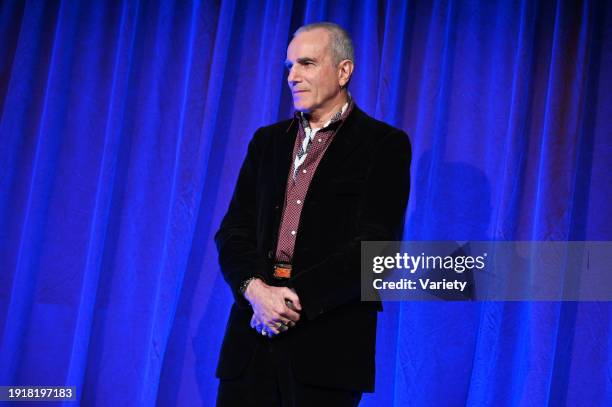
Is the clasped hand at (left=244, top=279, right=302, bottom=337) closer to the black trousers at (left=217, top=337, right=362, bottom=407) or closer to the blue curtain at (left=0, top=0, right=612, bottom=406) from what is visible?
the black trousers at (left=217, top=337, right=362, bottom=407)

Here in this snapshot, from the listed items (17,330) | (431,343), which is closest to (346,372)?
(431,343)

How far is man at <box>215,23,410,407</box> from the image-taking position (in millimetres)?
1637

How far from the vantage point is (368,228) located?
1.70m

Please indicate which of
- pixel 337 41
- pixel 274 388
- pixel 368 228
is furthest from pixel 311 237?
pixel 337 41

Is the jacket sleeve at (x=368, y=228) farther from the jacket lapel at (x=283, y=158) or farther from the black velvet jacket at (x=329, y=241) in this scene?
the jacket lapel at (x=283, y=158)

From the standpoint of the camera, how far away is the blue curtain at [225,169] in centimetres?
283

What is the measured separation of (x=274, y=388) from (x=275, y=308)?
0.22 m

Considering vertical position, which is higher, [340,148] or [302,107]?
[302,107]

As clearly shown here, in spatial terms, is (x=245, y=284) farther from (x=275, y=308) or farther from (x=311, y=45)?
(x=311, y=45)

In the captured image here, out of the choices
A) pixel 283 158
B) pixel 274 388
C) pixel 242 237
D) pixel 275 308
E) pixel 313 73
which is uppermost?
pixel 313 73

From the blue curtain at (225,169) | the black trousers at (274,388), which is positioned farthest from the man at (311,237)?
the blue curtain at (225,169)

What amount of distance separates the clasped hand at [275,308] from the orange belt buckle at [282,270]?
0.09 meters

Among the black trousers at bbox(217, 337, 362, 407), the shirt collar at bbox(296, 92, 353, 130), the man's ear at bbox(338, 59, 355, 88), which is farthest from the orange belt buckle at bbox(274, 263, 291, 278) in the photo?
the man's ear at bbox(338, 59, 355, 88)

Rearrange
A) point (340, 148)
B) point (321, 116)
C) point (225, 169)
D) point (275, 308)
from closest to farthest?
1. point (275, 308)
2. point (340, 148)
3. point (321, 116)
4. point (225, 169)
